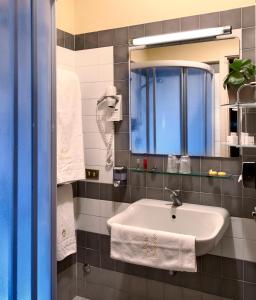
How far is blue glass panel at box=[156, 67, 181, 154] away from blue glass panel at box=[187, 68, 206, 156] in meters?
0.08

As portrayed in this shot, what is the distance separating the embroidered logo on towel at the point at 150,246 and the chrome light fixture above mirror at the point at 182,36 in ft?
4.31

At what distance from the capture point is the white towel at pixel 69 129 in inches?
85.4

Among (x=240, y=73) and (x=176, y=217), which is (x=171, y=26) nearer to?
(x=240, y=73)

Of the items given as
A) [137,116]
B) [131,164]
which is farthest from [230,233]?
[137,116]

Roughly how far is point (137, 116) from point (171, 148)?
359mm

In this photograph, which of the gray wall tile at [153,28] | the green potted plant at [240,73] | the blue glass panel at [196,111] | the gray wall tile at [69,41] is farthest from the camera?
the gray wall tile at [69,41]

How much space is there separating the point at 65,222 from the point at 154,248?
2.77 feet

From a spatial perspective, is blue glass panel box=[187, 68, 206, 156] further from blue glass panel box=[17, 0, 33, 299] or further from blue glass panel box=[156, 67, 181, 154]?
blue glass panel box=[17, 0, 33, 299]

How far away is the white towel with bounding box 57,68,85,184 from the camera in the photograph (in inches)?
85.4

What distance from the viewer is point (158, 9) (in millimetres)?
2207

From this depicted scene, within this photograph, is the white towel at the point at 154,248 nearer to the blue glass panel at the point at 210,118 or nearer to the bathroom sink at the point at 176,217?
the bathroom sink at the point at 176,217

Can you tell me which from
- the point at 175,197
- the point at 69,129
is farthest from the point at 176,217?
the point at 69,129

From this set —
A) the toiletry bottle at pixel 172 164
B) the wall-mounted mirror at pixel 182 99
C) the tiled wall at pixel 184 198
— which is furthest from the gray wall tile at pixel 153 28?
the toiletry bottle at pixel 172 164

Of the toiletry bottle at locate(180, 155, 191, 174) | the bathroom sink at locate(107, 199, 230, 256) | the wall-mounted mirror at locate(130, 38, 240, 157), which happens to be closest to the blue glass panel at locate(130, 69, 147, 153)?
the wall-mounted mirror at locate(130, 38, 240, 157)
